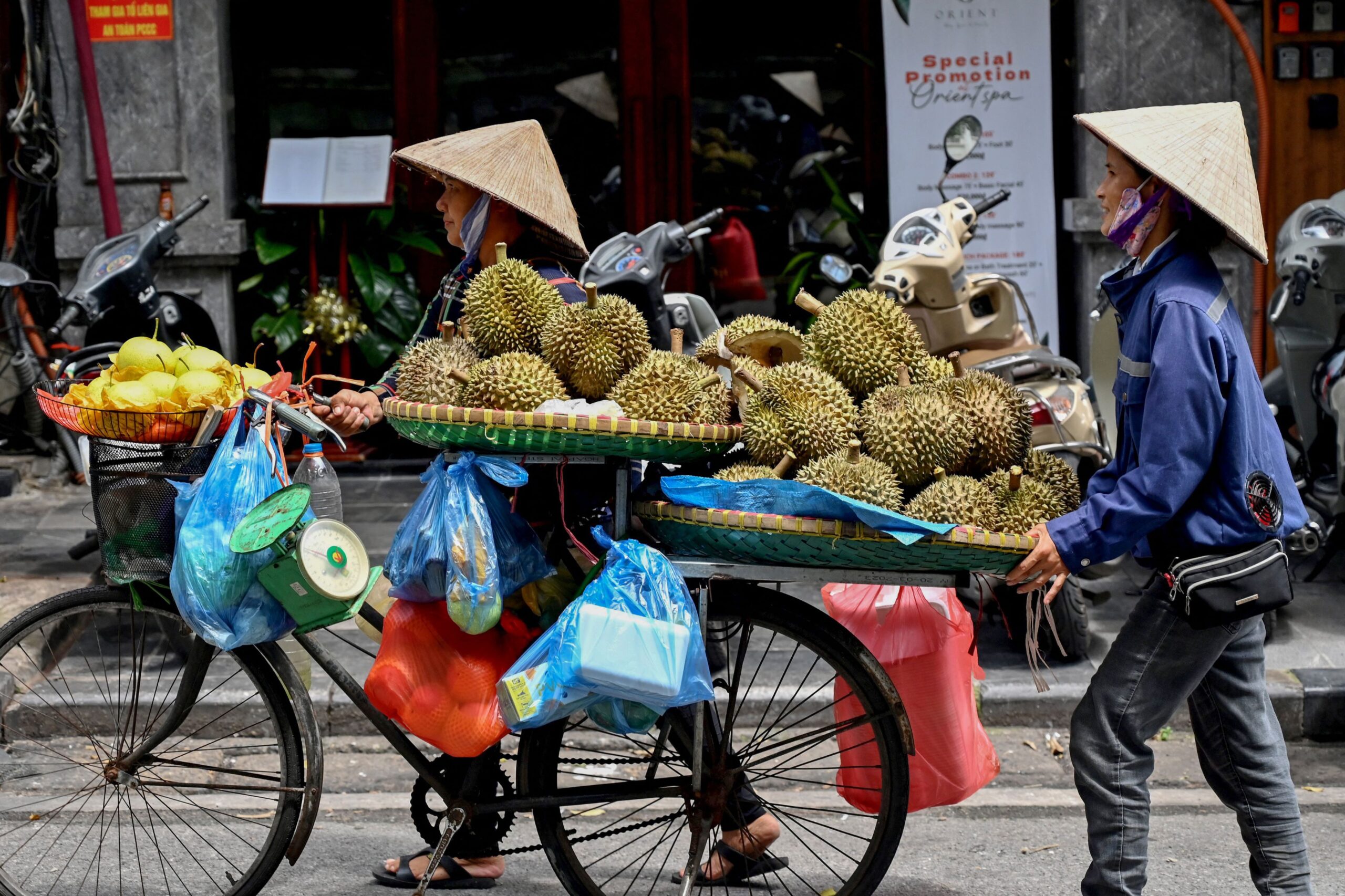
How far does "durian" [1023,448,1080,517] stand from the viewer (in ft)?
9.55

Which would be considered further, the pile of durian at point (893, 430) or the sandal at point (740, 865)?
the sandal at point (740, 865)

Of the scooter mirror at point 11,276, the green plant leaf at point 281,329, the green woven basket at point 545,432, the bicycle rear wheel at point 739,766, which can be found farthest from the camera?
the green plant leaf at point 281,329

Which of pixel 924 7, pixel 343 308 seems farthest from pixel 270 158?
pixel 924 7

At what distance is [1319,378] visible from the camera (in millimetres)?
5328

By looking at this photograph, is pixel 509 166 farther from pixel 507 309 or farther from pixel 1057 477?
pixel 1057 477

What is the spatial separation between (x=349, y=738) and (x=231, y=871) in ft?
3.27

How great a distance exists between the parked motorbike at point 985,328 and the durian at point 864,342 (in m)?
1.46

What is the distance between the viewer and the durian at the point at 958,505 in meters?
2.81

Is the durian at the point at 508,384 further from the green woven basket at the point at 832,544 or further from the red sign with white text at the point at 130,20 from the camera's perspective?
the red sign with white text at the point at 130,20

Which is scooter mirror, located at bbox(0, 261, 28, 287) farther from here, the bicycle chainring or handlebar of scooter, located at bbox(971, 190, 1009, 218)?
handlebar of scooter, located at bbox(971, 190, 1009, 218)

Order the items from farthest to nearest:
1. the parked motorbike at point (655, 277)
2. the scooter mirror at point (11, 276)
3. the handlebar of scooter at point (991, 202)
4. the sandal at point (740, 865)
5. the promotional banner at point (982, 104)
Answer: the promotional banner at point (982, 104) < the scooter mirror at point (11, 276) < the handlebar of scooter at point (991, 202) < the parked motorbike at point (655, 277) < the sandal at point (740, 865)

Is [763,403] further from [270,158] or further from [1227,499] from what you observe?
[270,158]

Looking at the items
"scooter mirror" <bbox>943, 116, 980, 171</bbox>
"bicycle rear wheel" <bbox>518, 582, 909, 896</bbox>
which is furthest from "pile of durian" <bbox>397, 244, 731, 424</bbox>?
"scooter mirror" <bbox>943, 116, 980, 171</bbox>

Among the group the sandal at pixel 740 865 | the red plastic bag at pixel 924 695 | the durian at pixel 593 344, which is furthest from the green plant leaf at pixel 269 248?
the red plastic bag at pixel 924 695
